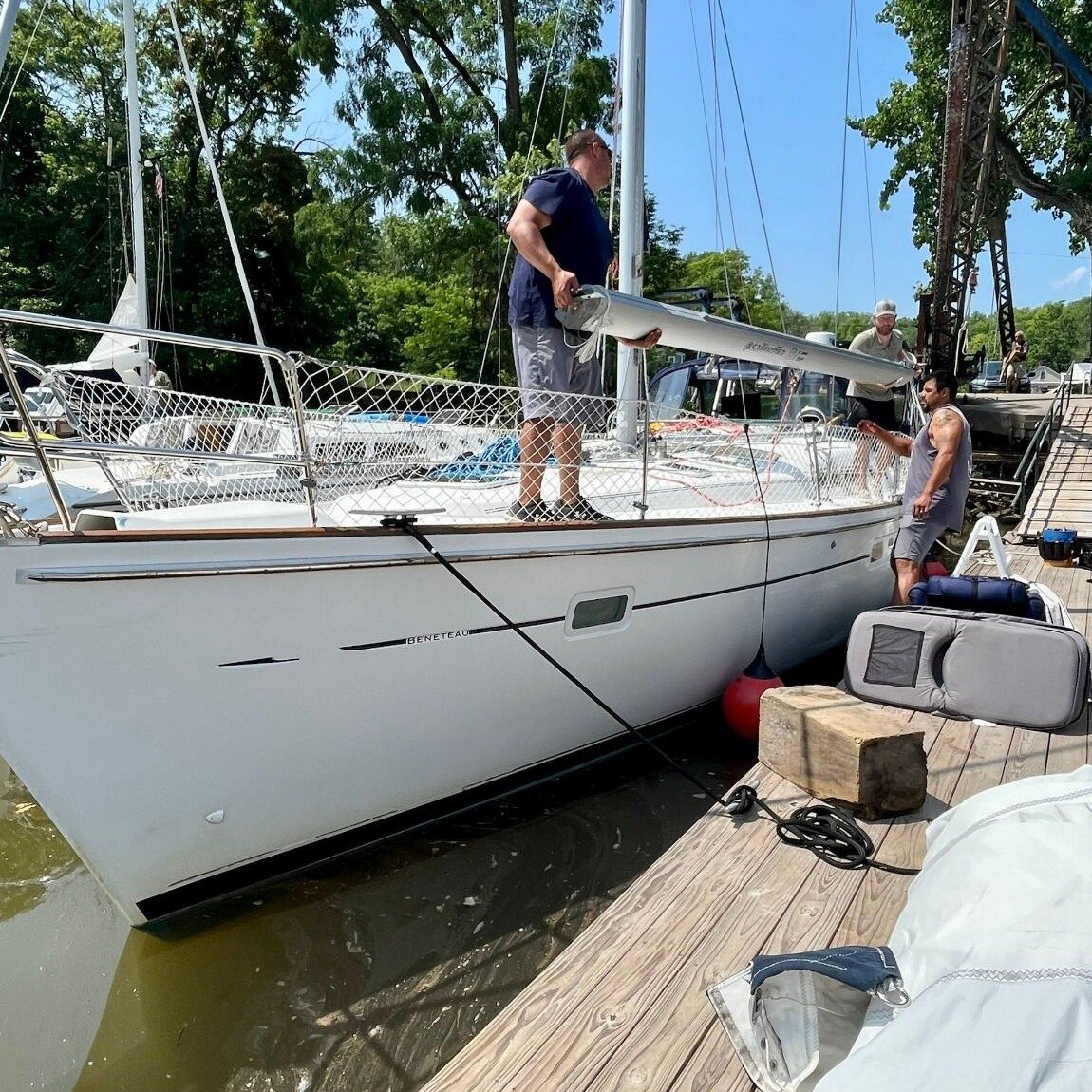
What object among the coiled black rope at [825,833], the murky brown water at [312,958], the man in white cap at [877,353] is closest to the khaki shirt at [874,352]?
the man in white cap at [877,353]

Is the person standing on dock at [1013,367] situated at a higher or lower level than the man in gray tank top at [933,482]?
higher

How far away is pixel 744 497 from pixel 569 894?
2.66 metres

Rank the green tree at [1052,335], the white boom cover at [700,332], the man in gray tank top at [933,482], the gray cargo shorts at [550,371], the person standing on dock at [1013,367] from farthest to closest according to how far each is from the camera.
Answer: the green tree at [1052,335]
the person standing on dock at [1013,367]
the man in gray tank top at [933,482]
the gray cargo shorts at [550,371]
the white boom cover at [700,332]

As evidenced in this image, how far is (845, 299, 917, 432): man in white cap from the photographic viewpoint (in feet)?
21.4

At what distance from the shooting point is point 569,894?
363 cm

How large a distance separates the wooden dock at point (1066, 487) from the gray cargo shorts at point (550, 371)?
6.72m

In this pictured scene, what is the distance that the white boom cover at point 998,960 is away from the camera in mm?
1323

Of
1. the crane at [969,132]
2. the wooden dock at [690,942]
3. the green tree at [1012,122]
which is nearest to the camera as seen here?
the wooden dock at [690,942]

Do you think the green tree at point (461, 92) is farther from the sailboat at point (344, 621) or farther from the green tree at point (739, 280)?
the sailboat at point (344, 621)

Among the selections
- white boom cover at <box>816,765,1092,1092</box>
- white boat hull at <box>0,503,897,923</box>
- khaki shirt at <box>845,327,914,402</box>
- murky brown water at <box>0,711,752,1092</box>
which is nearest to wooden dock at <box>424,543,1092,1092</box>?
white boom cover at <box>816,765,1092,1092</box>

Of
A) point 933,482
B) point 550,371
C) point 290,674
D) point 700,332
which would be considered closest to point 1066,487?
point 933,482

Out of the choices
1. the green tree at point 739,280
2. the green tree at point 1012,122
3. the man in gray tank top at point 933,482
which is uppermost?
the green tree at point 1012,122

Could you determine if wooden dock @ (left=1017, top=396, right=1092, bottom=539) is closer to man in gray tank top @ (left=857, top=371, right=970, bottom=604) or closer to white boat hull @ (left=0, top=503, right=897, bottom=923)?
man in gray tank top @ (left=857, top=371, right=970, bottom=604)

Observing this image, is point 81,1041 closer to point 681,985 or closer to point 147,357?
point 681,985
